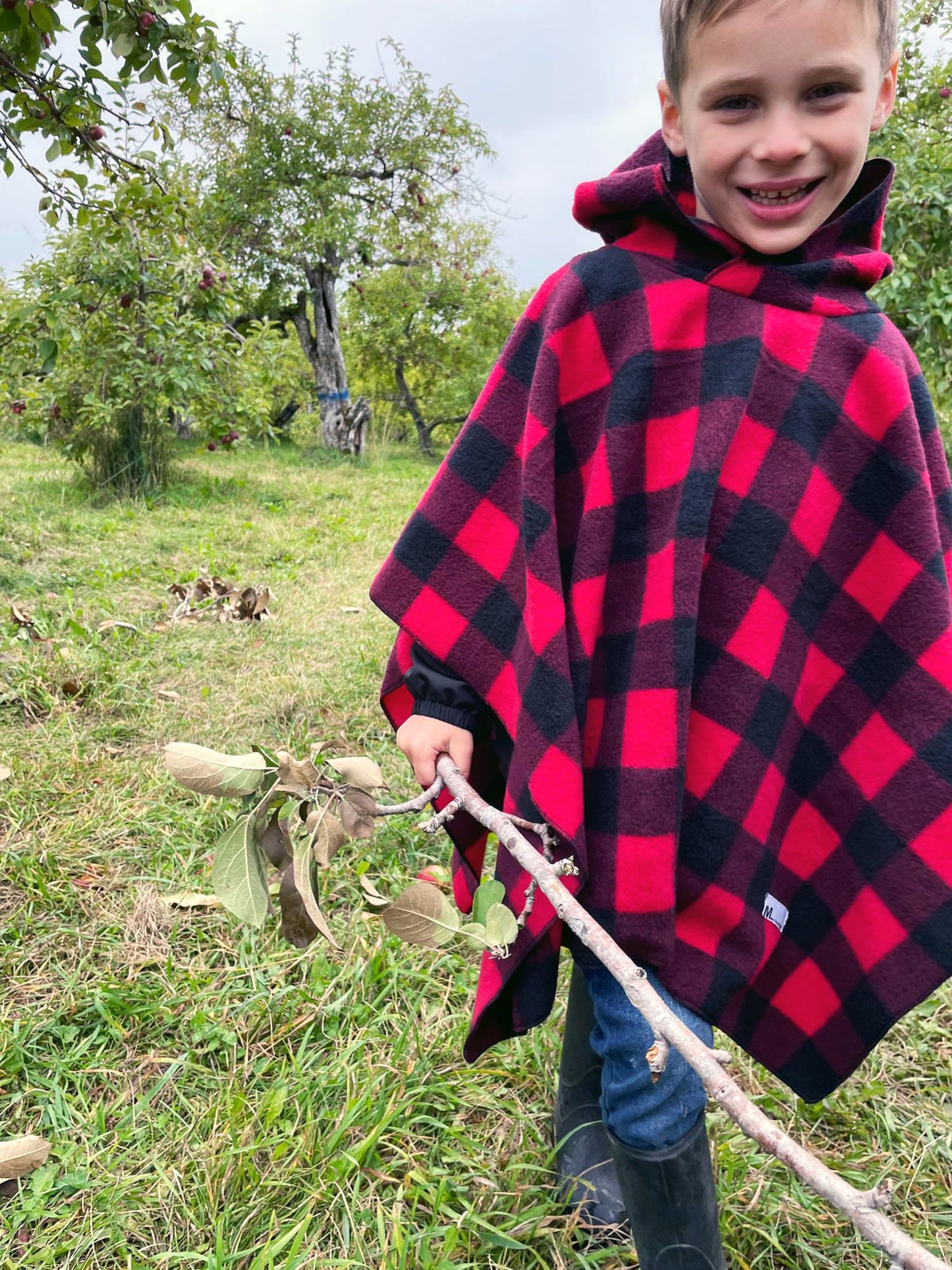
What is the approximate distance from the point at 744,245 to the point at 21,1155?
182 centimetres

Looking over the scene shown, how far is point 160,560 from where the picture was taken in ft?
16.8

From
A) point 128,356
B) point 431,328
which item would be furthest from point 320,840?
point 431,328

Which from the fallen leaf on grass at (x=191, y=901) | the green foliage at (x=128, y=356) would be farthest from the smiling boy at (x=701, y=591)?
the green foliage at (x=128, y=356)

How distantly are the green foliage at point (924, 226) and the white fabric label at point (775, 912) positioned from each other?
13.3 feet

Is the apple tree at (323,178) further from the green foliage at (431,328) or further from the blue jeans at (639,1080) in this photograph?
the blue jeans at (639,1080)

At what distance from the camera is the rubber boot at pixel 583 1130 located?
4.95 ft

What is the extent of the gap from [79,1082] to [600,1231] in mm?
1005

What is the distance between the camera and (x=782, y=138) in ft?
3.18

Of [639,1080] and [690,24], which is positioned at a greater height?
[690,24]

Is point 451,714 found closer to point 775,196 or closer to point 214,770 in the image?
point 214,770

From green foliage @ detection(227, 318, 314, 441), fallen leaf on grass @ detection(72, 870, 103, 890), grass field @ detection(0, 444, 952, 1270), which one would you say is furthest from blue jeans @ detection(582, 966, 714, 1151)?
green foliage @ detection(227, 318, 314, 441)

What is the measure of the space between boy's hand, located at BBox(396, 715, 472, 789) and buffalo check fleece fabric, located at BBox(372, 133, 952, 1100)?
76 millimetres

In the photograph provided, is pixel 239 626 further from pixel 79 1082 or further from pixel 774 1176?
pixel 774 1176

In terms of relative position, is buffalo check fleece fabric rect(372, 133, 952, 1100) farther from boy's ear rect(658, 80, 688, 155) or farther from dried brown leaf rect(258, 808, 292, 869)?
dried brown leaf rect(258, 808, 292, 869)
